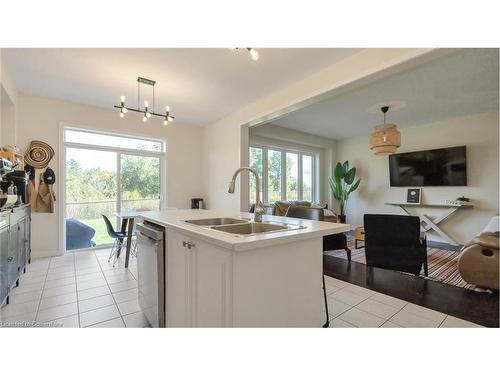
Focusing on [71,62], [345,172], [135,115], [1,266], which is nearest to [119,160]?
[135,115]

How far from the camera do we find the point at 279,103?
135 inches

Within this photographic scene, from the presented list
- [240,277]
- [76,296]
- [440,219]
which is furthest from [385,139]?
[76,296]

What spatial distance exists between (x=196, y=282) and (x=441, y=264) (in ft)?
12.1

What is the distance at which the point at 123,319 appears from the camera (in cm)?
189

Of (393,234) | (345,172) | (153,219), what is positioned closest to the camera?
(153,219)

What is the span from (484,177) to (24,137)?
7684 mm

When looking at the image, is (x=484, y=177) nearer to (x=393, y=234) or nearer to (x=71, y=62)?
(x=393, y=234)

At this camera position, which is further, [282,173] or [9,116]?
[282,173]

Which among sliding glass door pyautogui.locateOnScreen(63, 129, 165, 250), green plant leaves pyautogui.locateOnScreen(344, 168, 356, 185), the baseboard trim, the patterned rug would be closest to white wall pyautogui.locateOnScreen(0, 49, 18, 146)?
sliding glass door pyautogui.locateOnScreen(63, 129, 165, 250)

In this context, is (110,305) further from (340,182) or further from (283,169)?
(340,182)

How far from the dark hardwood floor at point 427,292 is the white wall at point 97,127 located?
333 centimetres

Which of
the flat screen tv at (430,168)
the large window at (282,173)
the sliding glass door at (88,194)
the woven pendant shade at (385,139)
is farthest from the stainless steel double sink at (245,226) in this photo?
the flat screen tv at (430,168)
